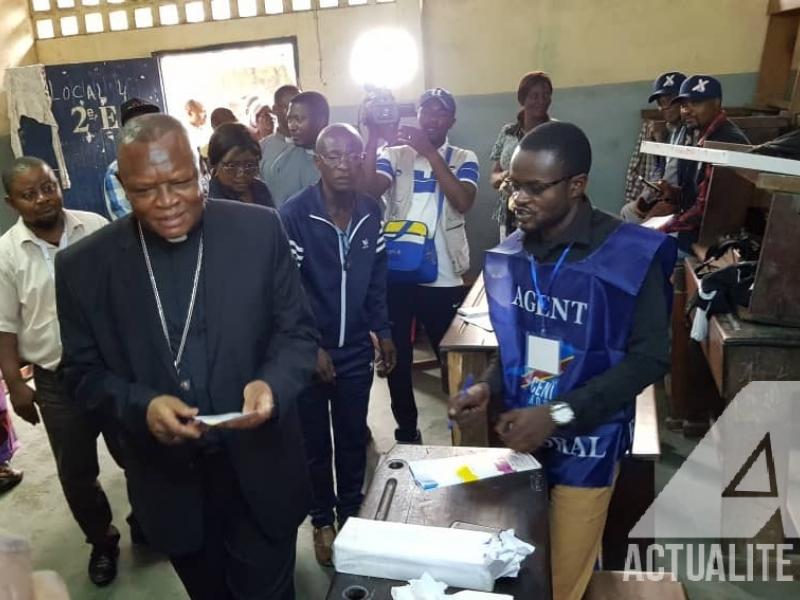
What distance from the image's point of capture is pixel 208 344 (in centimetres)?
148

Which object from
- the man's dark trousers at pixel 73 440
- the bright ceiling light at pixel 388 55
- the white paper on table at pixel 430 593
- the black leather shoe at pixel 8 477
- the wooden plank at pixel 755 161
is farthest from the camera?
the bright ceiling light at pixel 388 55

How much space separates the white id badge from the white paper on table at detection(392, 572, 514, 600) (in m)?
0.73

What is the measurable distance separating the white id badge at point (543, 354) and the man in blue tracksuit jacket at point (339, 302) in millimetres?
851

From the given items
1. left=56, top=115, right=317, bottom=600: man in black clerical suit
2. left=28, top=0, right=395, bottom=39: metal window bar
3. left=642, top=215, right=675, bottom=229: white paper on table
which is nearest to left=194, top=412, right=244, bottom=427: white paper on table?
left=56, top=115, right=317, bottom=600: man in black clerical suit

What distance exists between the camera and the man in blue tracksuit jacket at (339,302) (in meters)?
2.35

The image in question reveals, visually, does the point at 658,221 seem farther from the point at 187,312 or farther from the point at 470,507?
the point at 187,312

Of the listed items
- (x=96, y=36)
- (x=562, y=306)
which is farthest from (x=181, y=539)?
(x=96, y=36)

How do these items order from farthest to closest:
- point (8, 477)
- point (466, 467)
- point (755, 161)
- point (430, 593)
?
1. point (8, 477)
2. point (755, 161)
3. point (466, 467)
4. point (430, 593)

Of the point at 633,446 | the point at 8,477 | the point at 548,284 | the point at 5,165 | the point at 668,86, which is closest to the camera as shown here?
the point at 548,284

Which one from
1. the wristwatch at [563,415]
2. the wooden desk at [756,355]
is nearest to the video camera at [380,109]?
the wooden desk at [756,355]

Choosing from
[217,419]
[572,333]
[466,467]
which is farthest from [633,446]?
[217,419]

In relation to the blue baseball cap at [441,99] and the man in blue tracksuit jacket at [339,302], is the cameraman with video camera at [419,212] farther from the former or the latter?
the man in blue tracksuit jacket at [339,302]

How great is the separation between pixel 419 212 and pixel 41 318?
1.71 meters

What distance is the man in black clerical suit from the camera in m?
1.40
